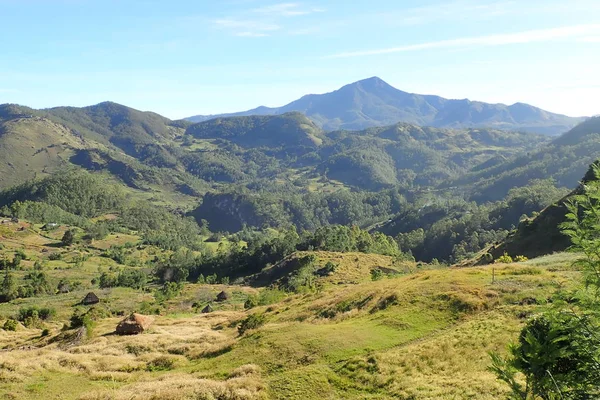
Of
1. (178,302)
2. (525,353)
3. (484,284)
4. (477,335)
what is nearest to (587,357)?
(525,353)

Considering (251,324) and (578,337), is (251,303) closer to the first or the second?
(251,324)

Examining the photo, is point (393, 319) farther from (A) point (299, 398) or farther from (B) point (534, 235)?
(B) point (534, 235)

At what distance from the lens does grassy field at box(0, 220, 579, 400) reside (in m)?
24.9

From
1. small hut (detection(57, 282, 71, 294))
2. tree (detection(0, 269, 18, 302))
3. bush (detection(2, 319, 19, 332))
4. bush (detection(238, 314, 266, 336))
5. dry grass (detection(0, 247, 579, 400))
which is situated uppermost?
dry grass (detection(0, 247, 579, 400))

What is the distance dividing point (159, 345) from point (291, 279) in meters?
75.6

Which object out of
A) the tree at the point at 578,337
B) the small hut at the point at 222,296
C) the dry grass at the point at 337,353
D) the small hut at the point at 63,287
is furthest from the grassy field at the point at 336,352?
the small hut at the point at 63,287

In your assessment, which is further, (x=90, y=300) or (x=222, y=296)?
(x=90, y=300)

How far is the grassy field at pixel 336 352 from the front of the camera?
24906 mm

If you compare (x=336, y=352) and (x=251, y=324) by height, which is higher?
(x=336, y=352)

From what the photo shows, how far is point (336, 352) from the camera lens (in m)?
30.0

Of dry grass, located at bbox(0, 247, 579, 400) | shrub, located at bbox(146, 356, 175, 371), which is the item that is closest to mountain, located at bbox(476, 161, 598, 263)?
dry grass, located at bbox(0, 247, 579, 400)

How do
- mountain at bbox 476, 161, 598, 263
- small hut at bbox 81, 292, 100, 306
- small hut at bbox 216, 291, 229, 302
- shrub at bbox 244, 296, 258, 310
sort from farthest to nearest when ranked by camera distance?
small hut at bbox 81, 292, 100, 306, small hut at bbox 216, 291, 229, 302, mountain at bbox 476, 161, 598, 263, shrub at bbox 244, 296, 258, 310

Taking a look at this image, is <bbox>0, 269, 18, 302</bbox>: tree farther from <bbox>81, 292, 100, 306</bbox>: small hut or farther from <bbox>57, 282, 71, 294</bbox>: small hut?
<bbox>81, 292, 100, 306</bbox>: small hut

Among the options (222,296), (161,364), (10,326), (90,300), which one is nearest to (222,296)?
(222,296)
